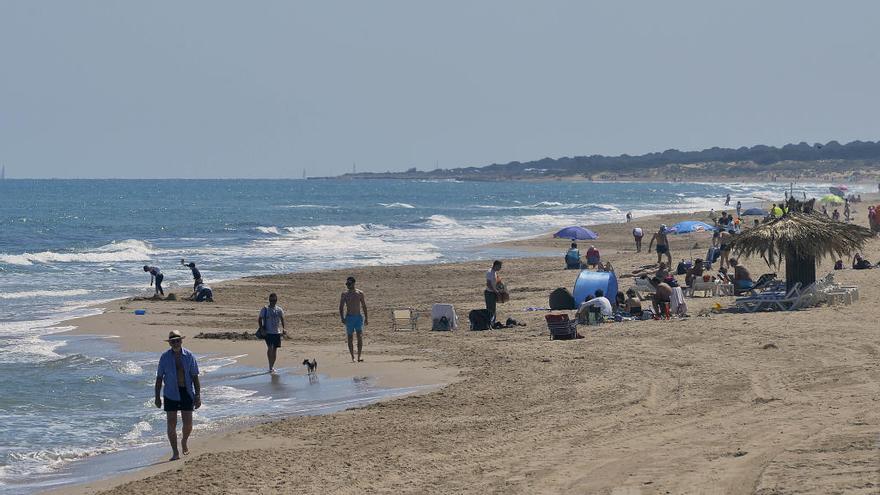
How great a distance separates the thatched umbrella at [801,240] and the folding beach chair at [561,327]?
3.30 meters

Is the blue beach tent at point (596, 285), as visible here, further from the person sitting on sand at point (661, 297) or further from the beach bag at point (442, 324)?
the beach bag at point (442, 324)

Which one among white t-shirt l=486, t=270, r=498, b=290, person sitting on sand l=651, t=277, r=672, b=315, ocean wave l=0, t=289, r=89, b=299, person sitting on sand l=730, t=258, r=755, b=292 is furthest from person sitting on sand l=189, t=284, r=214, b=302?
person sitting on sand l=730, t=258, r=755, b=292

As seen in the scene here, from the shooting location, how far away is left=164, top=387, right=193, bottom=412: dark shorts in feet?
35.2

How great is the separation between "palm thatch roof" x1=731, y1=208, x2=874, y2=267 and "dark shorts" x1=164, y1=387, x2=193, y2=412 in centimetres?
1016

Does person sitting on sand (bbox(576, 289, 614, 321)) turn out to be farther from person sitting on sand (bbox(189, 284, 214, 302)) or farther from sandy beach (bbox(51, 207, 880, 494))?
person sitting on sand (bbox(189, 284, 214, 302))

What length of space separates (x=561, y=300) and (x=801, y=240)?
14.1 feet

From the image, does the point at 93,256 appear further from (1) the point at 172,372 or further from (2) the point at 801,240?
(1) the point at 172,372

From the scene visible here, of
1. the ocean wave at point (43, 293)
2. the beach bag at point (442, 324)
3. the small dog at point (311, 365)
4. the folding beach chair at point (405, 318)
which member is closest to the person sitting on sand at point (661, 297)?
the beach bag at point (442, 324)

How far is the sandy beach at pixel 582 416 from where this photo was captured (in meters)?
8.61

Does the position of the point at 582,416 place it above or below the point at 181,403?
below

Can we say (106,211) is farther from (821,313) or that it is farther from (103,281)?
(821,313)

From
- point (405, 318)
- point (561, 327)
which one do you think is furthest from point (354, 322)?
point (405, 318)

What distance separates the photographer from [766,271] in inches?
969

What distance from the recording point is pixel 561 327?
1666 cm
